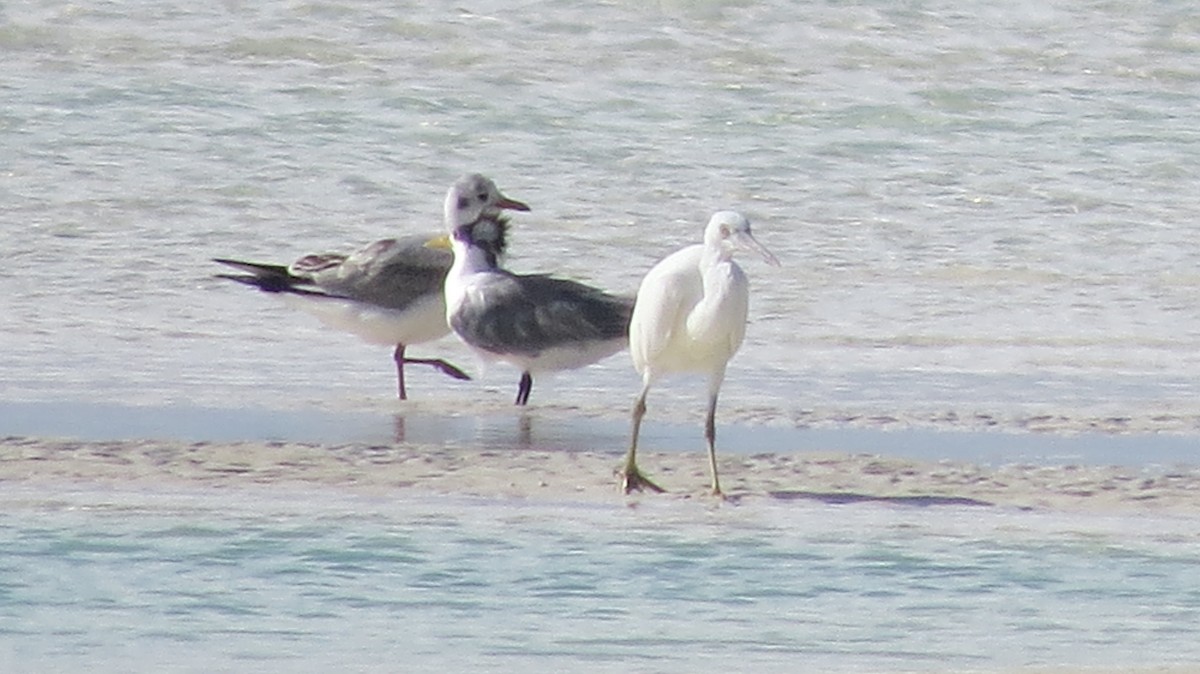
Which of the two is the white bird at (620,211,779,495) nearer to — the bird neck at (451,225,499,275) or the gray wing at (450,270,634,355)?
the gray wing at (450,270,634,355)

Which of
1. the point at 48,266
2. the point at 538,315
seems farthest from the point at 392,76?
the point at 538,315

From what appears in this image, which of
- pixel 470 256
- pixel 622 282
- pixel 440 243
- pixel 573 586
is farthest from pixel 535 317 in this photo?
pixel 573 586

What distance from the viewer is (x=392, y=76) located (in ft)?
51.8

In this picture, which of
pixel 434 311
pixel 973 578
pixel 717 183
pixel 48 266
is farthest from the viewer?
pixel 717 183

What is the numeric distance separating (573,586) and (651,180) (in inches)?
310

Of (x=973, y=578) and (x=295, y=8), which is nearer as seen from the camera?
(x=973, y=578)

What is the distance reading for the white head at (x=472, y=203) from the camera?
9.06 m

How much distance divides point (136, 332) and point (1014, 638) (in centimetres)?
525

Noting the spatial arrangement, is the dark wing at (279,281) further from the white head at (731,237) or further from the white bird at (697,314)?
the white head at (731,237)

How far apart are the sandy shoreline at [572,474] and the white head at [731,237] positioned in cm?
66

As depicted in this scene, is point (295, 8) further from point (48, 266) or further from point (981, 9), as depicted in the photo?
point (48, 266)

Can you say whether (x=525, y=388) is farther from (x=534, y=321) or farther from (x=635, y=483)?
(x=635, y=483)

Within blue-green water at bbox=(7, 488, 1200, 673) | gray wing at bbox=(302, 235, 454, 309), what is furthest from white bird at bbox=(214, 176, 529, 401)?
blue-green water at bbox=(7, 488, 1200, 673)

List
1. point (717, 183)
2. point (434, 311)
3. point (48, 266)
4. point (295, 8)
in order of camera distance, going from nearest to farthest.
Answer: point (434, 311)
point (48, 266)
point (717, 183)
point (295, 8)
